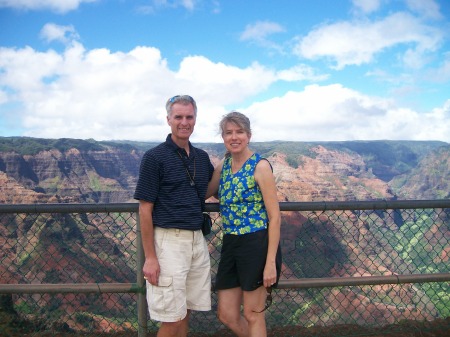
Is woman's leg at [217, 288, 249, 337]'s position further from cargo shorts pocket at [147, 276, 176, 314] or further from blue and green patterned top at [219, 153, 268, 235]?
blue and green patterned top at [219, 153, 268, 235]

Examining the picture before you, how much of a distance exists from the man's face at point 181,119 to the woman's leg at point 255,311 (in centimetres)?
133

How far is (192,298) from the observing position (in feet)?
10.4

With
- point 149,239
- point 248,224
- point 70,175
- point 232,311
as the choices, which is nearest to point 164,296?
point 149,239

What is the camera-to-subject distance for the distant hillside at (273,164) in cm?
8361

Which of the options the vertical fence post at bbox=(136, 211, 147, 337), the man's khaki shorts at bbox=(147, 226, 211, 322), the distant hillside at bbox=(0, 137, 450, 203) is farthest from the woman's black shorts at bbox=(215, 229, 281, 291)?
the distant hillside at bbox=(0, 137, 450, 203)

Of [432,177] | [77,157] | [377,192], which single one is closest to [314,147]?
[377,192]

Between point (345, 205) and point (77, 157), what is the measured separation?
359 feet

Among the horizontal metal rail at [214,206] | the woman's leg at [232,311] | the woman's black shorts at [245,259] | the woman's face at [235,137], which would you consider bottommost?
the woman's leg at [232,311]

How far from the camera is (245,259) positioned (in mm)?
3020

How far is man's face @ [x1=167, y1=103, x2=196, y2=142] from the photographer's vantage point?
296cm

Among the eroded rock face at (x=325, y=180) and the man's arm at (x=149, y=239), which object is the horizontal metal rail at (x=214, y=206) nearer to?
the man's arm at (x=149, y=239)

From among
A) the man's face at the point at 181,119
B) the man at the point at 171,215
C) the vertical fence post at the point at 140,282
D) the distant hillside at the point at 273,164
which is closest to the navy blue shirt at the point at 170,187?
the man at the point at 171,215

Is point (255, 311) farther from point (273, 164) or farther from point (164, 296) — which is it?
point (273, 164)

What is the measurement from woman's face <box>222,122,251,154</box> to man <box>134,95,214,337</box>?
11.1 inches
